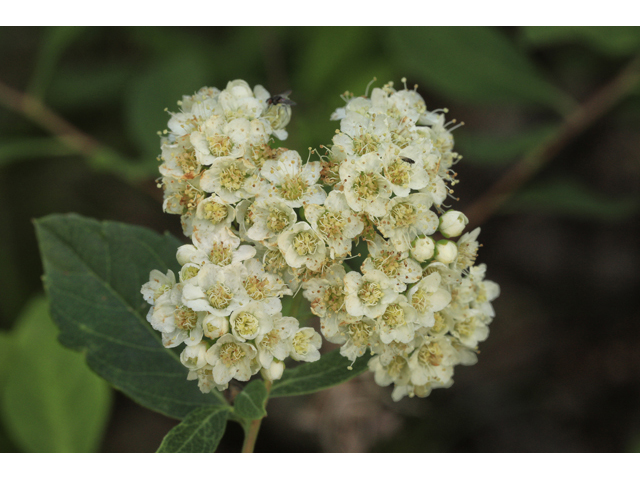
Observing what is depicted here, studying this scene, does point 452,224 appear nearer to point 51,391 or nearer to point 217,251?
point 217,251

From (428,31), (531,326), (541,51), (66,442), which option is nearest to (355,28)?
(428,31)

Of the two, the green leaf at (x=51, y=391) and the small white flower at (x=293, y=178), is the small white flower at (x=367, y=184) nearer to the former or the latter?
the small white flower at (x=293, y=178)

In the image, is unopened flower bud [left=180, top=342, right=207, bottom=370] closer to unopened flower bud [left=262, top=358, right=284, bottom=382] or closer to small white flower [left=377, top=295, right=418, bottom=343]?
unopened flower bud [left=262, top=358, right=284, bottom=382]

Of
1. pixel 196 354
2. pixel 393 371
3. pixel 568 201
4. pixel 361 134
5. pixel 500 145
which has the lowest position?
pixel 196 354

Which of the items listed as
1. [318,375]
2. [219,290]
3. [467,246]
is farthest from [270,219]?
[467,246]

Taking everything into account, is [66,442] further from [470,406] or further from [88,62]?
[88,62]

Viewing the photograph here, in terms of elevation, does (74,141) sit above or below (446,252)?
above
